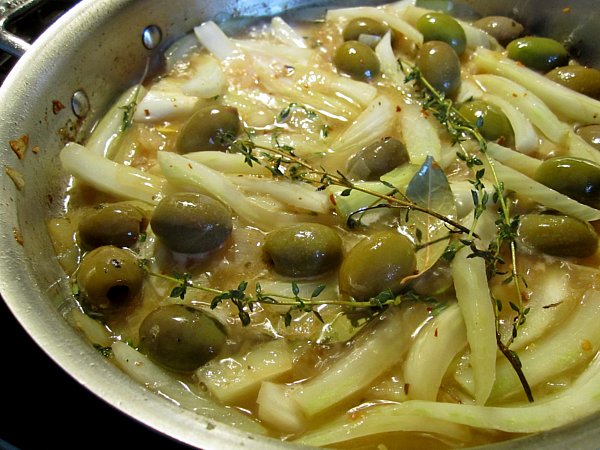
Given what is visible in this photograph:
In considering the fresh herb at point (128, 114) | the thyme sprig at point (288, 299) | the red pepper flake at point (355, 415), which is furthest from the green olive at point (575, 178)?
the fresh herb at point (128, 114)

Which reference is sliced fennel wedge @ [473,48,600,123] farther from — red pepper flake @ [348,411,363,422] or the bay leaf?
red pepper flake @ [348,411,363,422]

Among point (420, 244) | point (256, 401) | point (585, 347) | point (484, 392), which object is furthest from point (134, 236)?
point (585, 347)

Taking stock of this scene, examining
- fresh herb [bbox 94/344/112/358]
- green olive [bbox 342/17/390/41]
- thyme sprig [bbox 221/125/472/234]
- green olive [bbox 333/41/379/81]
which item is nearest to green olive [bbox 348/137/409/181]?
thyme sprig [bbox 221/125/472/234]

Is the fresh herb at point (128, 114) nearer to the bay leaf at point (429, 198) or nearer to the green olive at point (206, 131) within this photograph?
the green olive at point (206, 131)

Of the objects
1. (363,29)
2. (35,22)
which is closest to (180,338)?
(363,29)

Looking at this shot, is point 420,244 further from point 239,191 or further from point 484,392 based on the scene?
point 239,191

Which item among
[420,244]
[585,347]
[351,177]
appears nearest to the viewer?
[585,347]
